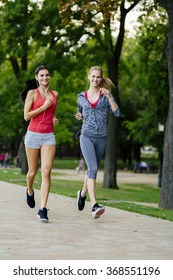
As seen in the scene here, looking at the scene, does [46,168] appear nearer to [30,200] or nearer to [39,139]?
[39,139]

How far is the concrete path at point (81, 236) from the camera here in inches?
286

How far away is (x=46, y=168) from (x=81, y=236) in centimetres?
158

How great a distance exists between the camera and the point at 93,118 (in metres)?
10.2

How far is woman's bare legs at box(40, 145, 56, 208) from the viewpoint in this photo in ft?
32.2

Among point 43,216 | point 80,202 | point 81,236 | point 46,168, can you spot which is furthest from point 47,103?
point 81,236

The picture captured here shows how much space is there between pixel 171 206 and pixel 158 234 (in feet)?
28.1

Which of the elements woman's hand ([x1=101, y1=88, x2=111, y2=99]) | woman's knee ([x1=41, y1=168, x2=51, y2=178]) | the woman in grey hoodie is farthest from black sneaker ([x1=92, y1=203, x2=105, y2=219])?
woman's hand ([x1=101, y1=88, x2=111, y2=99])

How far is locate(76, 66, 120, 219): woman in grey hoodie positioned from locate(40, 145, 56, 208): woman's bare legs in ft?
1.79

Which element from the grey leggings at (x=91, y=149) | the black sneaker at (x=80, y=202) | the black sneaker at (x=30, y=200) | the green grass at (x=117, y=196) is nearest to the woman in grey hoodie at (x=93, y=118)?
the grey leggings at (x=91, y=149)

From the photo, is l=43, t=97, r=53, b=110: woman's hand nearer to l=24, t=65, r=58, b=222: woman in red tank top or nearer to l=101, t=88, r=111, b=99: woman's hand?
l=24, t=65, r=58, b=222: woman in red tank top

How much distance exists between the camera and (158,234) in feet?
29.2

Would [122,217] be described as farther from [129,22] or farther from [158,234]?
[129,22]

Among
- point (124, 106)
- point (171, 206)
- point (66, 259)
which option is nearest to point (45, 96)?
point (66, 259)

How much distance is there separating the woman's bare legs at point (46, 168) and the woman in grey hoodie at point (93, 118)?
1.79 feet
